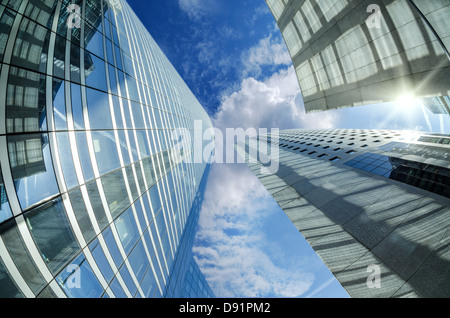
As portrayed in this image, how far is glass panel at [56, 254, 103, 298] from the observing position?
21.6 feet

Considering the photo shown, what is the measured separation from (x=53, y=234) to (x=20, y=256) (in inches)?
41.9

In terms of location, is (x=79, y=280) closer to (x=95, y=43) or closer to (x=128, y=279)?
(x=128, y=279)

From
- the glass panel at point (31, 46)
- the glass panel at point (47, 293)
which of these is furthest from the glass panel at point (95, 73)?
the glass panel at point (47, 293)

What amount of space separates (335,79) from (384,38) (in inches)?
153

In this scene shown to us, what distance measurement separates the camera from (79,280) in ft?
23.5

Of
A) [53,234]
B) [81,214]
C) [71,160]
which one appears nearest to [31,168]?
[71,160]

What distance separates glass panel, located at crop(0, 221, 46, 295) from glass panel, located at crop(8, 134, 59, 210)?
2.36 ft

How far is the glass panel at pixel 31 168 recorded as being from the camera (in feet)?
17.9

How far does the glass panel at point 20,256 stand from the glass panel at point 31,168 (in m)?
0.72

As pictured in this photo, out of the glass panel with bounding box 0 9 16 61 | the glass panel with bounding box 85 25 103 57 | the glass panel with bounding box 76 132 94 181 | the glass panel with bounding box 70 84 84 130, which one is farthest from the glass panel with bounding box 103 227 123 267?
the glass panel with bounding box 85 25 103 57

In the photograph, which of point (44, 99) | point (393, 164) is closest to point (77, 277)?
point (44, 99)

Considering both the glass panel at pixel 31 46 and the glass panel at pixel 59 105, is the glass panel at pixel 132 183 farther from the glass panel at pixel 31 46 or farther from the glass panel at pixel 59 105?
the glass panel at pixel 31 46

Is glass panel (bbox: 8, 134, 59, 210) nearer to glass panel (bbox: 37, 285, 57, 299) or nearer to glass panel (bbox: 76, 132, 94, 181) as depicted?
glass panel (bbox: 76, 132, 94, 181)
